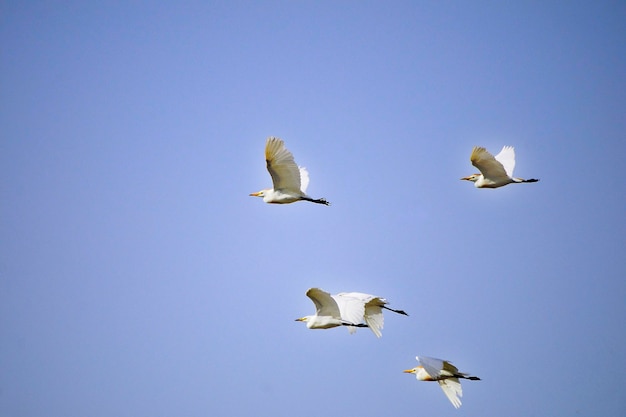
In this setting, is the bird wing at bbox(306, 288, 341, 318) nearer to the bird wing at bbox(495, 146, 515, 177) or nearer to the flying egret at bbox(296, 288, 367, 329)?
the flying egret at bbox(296, 288, 367, 329)

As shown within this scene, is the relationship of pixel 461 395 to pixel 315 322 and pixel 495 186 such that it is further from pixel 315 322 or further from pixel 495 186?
pixel 495 186

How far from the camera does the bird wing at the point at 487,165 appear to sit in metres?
22.4

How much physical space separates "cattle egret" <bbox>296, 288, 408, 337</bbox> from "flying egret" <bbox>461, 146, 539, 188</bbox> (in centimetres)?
597

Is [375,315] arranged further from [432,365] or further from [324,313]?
[432,365]

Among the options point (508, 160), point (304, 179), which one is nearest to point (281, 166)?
point (304, 179)

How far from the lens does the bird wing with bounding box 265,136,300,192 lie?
2052 centimetres

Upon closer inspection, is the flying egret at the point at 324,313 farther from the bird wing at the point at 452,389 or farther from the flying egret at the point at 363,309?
the bird wing at the point at 452,389

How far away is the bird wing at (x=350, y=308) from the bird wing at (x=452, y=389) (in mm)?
3107

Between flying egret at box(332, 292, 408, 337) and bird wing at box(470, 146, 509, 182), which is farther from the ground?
bird wing at box(470, 146, 509, 182)

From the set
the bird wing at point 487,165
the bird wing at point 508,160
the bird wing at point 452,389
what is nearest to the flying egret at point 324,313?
the bird wing at point 452,389

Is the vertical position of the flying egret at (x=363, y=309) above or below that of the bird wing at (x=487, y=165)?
below

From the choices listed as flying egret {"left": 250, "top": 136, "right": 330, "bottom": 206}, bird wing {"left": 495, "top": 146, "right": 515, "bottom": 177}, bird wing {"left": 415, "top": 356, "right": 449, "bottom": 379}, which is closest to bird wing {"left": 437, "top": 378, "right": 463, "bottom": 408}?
bird wing {"left": 415, "top": 356, "right": 449, "bottom": 379}

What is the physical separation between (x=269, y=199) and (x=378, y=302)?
5.55 meters

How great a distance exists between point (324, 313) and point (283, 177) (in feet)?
15.1
